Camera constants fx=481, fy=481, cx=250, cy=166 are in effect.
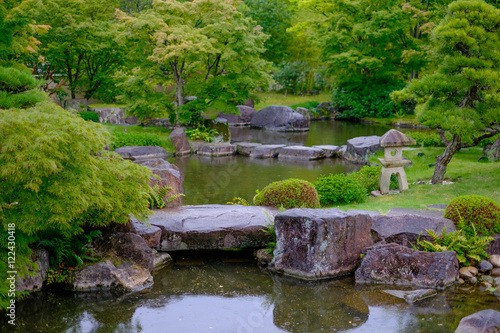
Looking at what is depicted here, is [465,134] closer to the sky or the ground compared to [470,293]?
closer to the sky

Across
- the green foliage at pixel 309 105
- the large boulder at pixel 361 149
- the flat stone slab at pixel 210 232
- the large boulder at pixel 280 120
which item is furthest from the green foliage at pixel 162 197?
the green foliage at pixel 309 105

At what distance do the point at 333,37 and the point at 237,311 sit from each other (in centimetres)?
2782

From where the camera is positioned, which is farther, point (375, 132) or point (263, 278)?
point (375, 132)

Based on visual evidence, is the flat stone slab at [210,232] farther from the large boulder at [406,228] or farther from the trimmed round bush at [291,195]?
the large boulder at [406,228]

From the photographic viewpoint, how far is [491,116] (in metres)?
12.0

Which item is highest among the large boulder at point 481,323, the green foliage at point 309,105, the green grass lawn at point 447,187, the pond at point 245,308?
the green foliage at point 309,105

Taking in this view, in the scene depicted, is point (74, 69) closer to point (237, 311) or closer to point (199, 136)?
point (199, 136)

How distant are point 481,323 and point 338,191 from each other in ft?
18.5

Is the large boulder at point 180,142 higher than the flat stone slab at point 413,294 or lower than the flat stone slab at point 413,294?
higher

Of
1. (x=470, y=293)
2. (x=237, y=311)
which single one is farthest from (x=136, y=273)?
(x=470, y=293)

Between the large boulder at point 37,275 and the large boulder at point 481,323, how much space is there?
20.3 feet

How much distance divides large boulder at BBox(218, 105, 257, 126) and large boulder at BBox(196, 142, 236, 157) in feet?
31.1

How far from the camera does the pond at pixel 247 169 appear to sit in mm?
14672

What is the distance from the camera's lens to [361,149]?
1992cm
